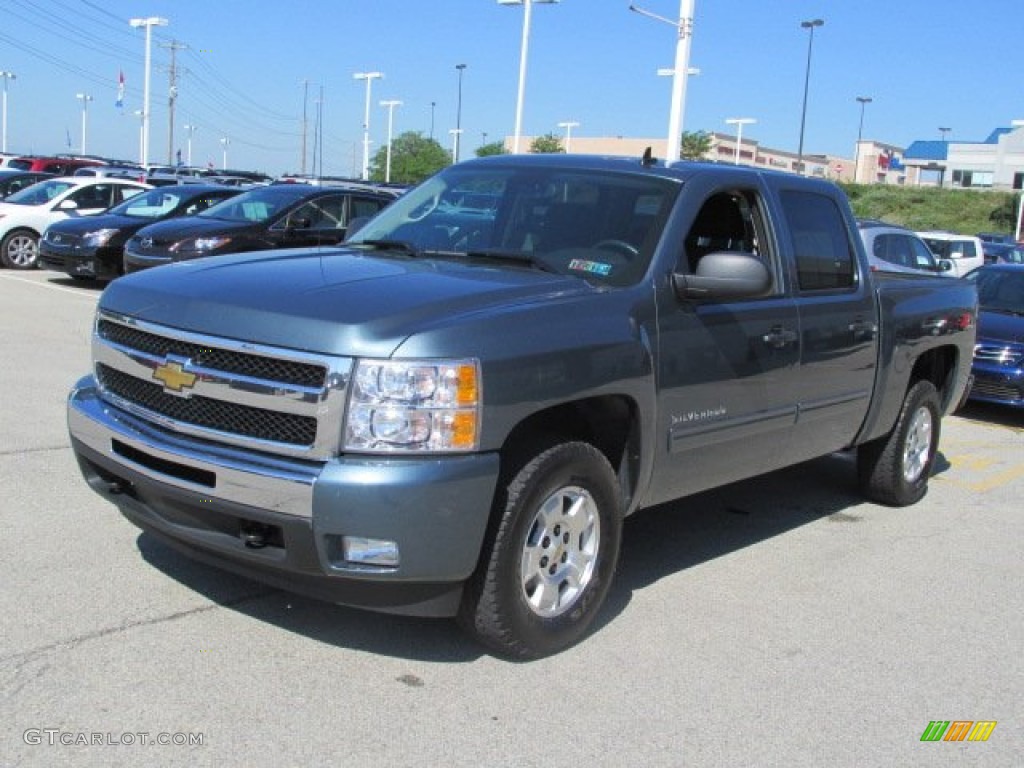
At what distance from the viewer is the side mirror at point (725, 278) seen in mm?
4445

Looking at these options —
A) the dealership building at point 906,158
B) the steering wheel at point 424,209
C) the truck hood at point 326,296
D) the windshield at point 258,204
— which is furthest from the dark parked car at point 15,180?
A: the dealership building at point 906,158

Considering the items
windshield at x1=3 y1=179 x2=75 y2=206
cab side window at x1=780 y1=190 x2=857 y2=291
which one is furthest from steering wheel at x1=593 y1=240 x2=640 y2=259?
windshield at x1=3 y1=179 x2=75 y2=206

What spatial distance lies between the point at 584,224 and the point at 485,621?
6.20ft

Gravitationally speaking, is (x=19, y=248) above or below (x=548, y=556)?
below

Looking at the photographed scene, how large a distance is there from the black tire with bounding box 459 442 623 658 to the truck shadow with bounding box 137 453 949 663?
265 mm

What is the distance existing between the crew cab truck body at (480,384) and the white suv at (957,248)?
17796 millimetres

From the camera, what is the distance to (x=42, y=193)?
18594mm

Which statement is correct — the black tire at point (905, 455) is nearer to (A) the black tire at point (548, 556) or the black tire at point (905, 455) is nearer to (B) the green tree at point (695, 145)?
(A) the black tire at point (548, 556)

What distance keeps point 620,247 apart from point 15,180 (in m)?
21.2

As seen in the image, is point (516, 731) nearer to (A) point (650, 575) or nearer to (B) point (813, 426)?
(A) point (650, 575)

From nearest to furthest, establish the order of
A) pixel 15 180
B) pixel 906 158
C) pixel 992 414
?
pixel 992 414 < pixel 15 180 < pixel 906 158

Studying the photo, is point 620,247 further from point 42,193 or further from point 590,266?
point 42,193

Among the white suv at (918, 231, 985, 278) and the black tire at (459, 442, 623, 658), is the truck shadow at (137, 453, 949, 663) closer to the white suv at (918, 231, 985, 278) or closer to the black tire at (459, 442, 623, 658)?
the black tire at (459, 442, 623, 658)

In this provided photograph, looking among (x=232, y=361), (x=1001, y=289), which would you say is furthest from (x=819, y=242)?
(x=1001, y=289)
